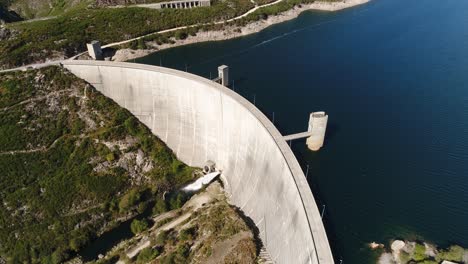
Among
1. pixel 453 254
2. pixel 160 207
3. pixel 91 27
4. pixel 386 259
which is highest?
pixel 91 27

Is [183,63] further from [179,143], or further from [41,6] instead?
[41,6]

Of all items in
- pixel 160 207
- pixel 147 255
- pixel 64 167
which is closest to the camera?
pixel 147 255

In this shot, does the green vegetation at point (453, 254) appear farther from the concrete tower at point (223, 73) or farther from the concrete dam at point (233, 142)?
the concrete tower at point (223, 73)

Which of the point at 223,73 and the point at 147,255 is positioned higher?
the point at 223,73

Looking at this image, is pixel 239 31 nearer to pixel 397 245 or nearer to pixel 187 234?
pixel 187 234

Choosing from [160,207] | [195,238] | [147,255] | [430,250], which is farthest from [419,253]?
[160,207]

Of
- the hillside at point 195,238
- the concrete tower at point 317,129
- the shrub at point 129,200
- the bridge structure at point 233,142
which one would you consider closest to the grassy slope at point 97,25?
the bridge structure at point 233,142
